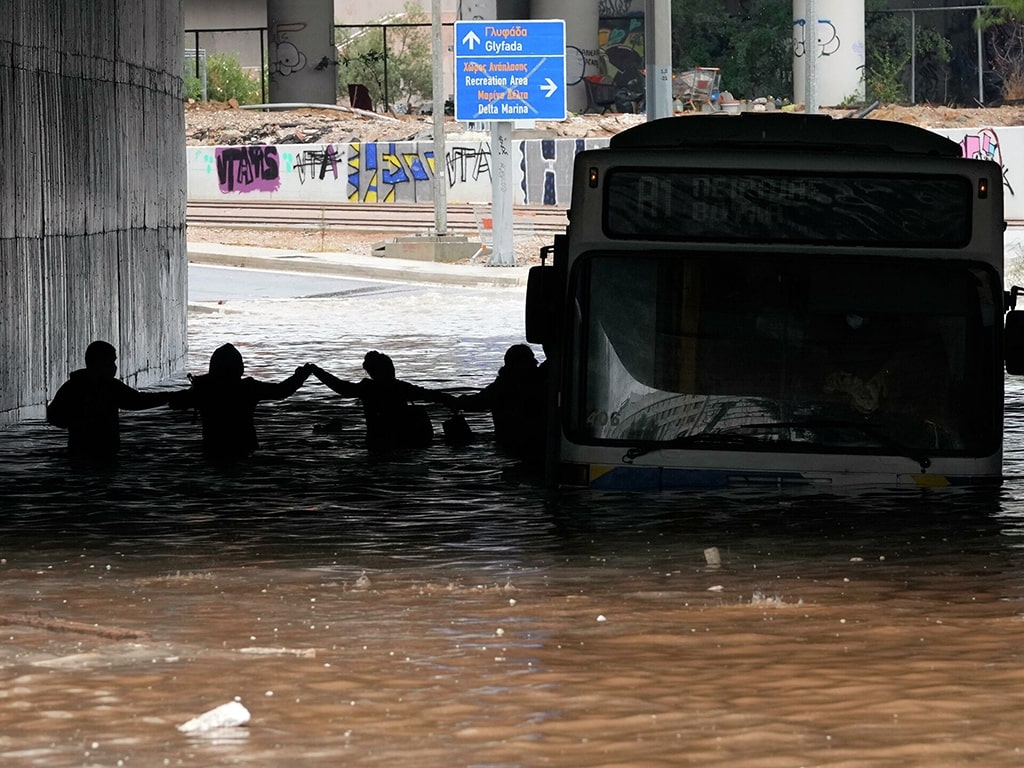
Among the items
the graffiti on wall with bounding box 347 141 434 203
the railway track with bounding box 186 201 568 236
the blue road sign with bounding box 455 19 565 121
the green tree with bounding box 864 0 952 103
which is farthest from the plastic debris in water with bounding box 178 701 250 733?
the green tree with bounding box 864 0 952 103

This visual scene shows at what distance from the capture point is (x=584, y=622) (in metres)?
8.50

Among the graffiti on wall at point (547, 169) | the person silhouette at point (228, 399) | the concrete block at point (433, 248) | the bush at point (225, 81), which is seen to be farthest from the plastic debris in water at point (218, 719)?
the bush at point (225, 81)

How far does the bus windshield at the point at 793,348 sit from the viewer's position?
11188mm

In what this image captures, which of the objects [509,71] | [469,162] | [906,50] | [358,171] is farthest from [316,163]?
[906,50]

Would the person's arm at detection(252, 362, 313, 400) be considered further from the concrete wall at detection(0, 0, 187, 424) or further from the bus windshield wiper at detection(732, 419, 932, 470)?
the bus windshield wiper at detection(732, 419, 932, 470)

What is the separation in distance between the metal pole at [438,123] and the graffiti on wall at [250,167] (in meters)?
12.4

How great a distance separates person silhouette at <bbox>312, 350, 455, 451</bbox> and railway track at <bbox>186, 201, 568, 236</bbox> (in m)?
33.7

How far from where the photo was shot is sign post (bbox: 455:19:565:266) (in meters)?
39.6

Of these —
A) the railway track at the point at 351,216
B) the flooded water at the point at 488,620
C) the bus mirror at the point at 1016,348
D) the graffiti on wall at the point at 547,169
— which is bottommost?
the flooded water at the point at 488,620

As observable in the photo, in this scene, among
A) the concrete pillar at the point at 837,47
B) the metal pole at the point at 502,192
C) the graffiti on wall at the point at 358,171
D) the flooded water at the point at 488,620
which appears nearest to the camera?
the flooded water at the point at 488,620

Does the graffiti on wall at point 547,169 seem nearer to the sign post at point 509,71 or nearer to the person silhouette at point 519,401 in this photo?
the sign post at point 509,71

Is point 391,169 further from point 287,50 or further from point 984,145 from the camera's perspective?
point 984,145

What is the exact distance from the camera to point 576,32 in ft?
232

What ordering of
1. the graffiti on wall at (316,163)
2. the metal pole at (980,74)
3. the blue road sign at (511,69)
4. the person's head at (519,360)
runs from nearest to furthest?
the person's head at (519,360)
the blue road sign at (511,69)
the graffiti on wall at (316,163)
the metal pole at (980,74)
